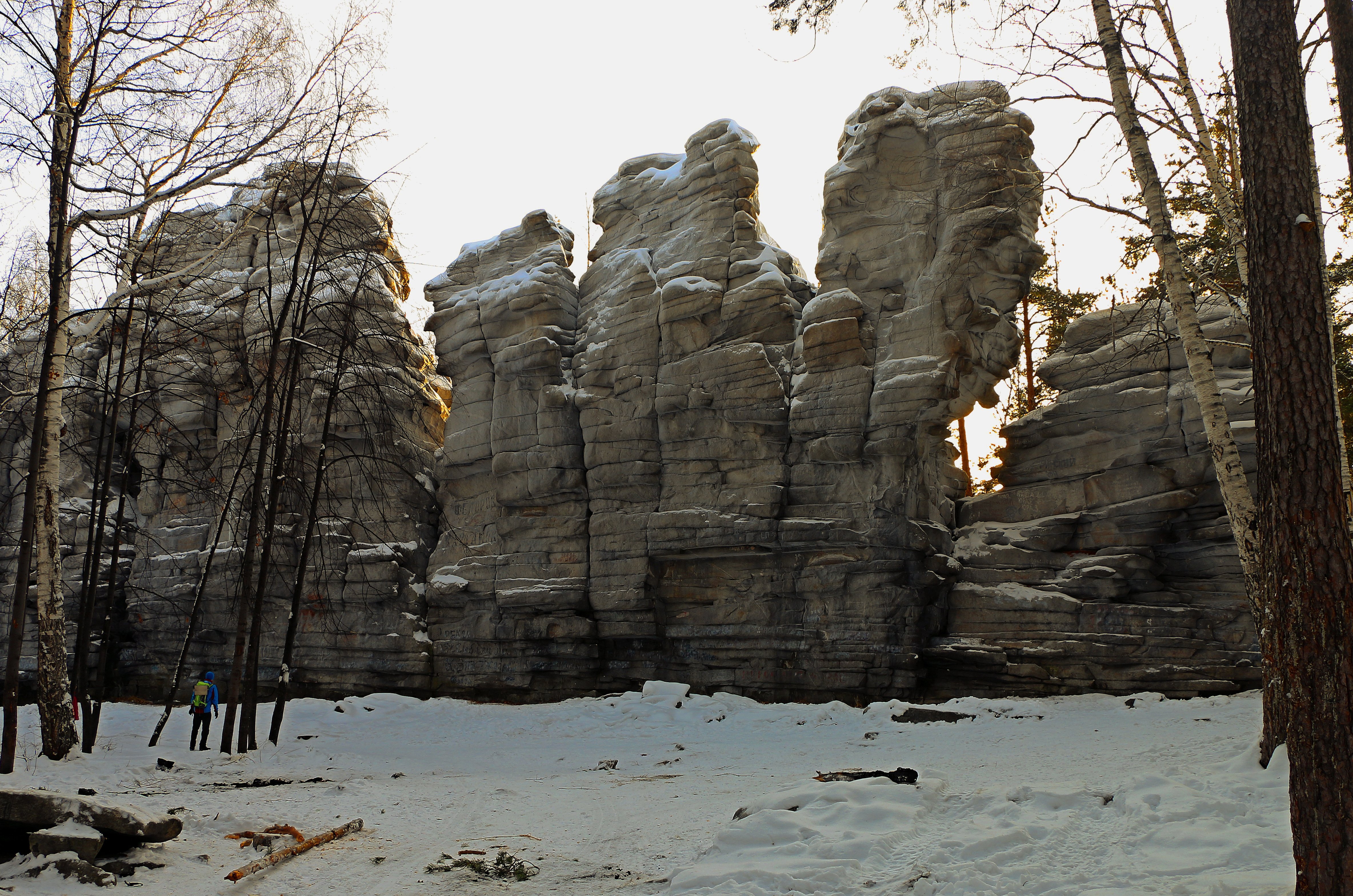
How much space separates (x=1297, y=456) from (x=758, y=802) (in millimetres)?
4772

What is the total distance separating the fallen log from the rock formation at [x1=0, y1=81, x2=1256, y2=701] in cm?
804

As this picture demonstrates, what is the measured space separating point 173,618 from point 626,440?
1363cm

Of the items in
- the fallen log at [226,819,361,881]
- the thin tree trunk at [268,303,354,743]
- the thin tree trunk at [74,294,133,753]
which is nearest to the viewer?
the fallen log at [226,819,361,881]

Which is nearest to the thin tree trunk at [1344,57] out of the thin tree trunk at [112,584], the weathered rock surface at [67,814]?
the weathered rock surface at [67,814]

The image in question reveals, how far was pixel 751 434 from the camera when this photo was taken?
20.3 meters

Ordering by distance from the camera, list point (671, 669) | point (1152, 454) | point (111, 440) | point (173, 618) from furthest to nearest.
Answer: point (173, 618) → point (671, 669) → point (1152, 454) → point (111, 440)

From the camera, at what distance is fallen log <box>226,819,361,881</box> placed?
6.32 metres

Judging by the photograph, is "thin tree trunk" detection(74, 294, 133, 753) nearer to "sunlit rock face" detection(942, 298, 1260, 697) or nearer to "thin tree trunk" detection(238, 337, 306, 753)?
"thin tree trunk" detection(238, 337, 306, 753)

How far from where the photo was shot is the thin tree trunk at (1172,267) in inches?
347

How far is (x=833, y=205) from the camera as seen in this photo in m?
21.4

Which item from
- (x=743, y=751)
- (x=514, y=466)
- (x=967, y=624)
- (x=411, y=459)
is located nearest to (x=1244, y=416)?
(x=967, y=624)

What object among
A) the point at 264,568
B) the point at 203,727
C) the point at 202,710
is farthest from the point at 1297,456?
the point at 203,727

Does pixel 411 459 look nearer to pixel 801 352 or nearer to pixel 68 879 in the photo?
pixel 801 352

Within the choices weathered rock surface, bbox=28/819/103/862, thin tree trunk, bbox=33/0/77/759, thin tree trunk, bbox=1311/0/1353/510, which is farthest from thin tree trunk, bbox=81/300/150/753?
thin tree trunk, bbox=1311/0/1353/510
